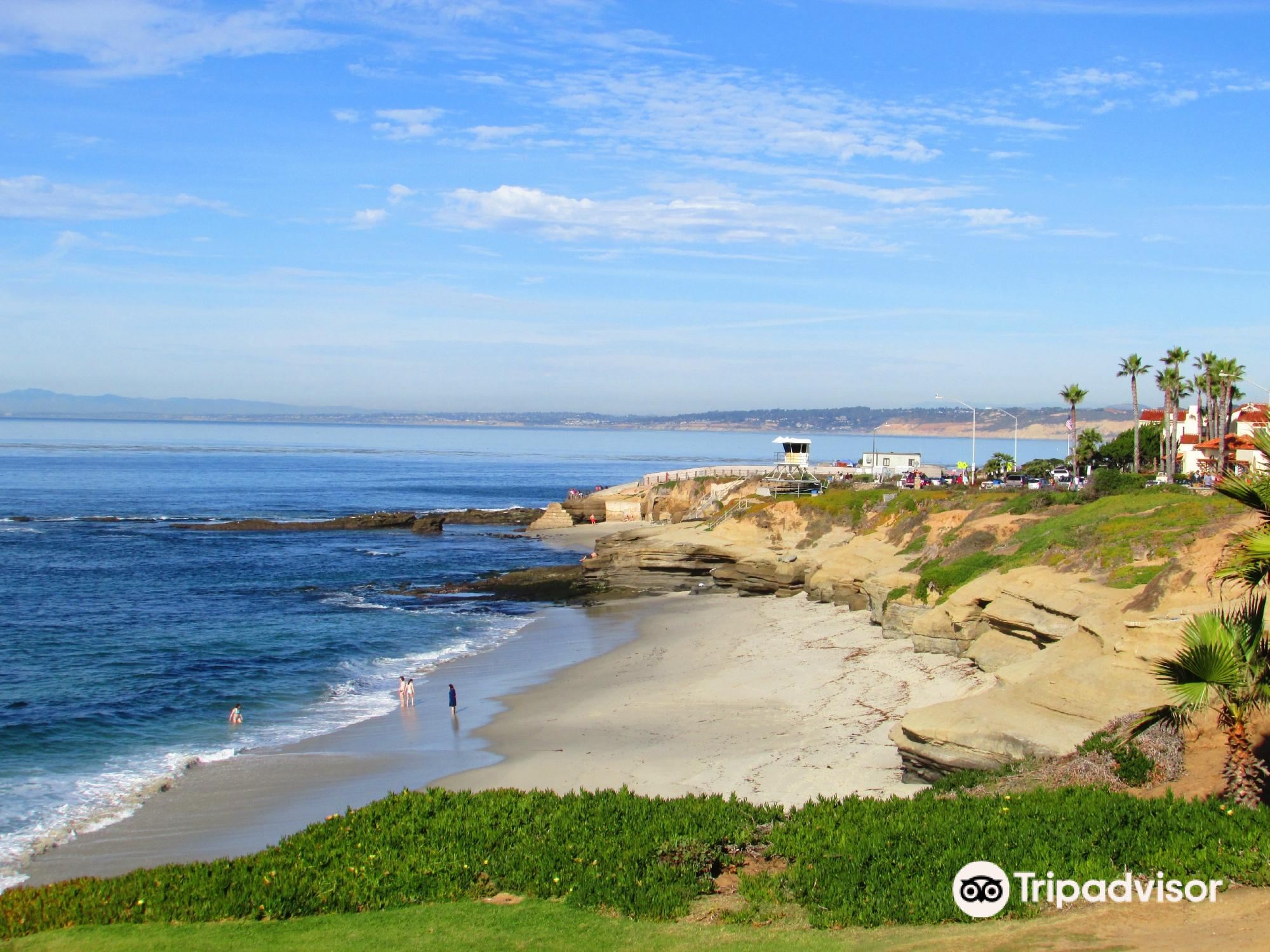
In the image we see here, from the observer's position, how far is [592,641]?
1490 inches

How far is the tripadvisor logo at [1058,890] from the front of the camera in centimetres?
1072

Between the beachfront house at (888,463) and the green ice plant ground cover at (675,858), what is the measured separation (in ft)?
215

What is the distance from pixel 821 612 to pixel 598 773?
1844 centimetres

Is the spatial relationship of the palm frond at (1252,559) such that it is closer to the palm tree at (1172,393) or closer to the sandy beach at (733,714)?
the sandy beach at (733,714)

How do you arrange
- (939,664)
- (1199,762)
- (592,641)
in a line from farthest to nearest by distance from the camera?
(592,641), (939,664), (1199,762)

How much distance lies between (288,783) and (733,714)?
33.0 feet

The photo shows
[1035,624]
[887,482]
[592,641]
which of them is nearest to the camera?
[1035,624]

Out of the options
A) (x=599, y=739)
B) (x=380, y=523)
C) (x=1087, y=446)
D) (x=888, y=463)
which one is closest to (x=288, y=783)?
(x=599, y=739)

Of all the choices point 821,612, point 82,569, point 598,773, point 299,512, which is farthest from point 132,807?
point 299,512

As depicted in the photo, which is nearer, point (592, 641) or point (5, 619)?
point (592, 641)

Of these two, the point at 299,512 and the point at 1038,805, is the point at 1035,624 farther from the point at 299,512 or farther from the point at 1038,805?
the point at 299,512

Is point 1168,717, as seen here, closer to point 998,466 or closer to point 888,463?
point 888,463

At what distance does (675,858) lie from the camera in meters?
12.5

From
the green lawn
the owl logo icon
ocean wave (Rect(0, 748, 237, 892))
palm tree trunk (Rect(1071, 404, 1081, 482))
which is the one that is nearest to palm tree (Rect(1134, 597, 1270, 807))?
the owl logo icon
